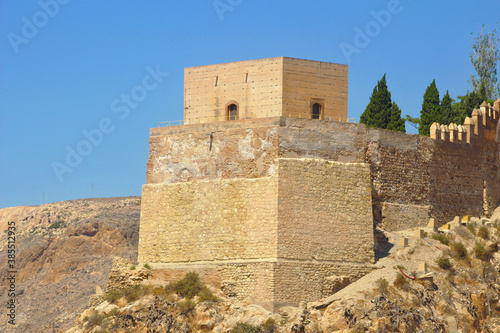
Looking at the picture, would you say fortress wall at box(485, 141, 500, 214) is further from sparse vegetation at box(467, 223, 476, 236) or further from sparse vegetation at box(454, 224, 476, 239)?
sparse vegetation at box(454, 224, 476, 239)

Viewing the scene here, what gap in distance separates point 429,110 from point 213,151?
692 inches

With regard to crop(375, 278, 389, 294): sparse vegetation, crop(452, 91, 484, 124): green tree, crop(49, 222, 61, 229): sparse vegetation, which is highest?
crop(452, 91, 484, 124): green tree

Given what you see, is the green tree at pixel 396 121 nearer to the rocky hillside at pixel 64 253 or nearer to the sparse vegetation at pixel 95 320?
the sparse vegetation at pixel 95 320

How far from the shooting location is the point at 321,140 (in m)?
36.9

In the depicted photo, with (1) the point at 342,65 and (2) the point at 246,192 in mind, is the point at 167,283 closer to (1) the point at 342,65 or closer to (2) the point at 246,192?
(2) the point at 246,192

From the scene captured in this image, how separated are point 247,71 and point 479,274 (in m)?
12.5

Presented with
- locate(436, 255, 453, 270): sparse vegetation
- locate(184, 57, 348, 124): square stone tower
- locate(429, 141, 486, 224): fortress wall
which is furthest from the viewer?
locate(429, 141, 486, 224): fortress wall

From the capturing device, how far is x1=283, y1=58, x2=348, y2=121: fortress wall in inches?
1480

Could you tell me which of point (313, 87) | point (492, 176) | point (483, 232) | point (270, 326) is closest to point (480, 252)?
point (483, 232)

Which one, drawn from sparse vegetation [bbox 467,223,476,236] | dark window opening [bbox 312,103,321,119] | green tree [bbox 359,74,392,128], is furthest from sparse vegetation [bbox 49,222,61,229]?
sparse vegetation [bbox 467,223,476,236]

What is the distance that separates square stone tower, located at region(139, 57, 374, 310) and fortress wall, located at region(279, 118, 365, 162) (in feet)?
0.13

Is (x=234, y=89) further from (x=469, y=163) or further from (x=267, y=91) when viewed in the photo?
(x=469, y=163)

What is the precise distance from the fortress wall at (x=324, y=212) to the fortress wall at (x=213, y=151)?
1.21 meters

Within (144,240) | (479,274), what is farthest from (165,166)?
(479,274)
